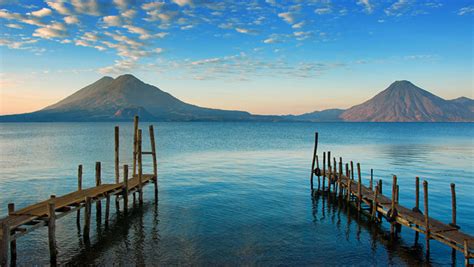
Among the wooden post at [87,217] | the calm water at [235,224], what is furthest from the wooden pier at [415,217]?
the wooden post at [87,217]

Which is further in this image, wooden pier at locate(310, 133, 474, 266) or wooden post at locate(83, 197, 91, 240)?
wooden post at locate(83, 197, 91, 240)

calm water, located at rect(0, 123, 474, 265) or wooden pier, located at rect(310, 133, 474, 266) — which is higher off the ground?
wooden pier, located at rect(310, 133, 474, 266)

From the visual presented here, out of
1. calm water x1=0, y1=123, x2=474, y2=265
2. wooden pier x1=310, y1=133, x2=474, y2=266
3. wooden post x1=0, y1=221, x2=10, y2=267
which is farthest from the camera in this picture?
calm water x1=0, y1=123, x2=474, y2=265

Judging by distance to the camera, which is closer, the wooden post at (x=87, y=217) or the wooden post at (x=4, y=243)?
the wooden post at (x=4, y=243)

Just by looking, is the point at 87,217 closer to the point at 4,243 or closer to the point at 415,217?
the point at 4,243

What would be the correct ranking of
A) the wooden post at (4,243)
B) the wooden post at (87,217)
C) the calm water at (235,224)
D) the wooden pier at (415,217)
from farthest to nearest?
the wooden post at (87,217) < the calm water at (235,224) < the wooden pier at (415,217) < the wooden post at (4,243)

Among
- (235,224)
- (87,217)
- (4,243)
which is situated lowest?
(235,224)

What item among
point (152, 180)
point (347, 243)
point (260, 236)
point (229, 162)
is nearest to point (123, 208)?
point (152, 180)

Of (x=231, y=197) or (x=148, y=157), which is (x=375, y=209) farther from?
(x=148, y=157)

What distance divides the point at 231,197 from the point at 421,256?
13215 mm

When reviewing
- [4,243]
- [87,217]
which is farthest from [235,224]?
[4,243]

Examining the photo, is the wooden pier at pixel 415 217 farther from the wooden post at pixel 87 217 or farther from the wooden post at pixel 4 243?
the wooden post at pixel 4 243

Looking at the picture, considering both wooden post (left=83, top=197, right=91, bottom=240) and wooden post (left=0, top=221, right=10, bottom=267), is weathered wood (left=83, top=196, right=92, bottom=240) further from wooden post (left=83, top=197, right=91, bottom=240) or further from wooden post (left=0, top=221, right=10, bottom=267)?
wooden post (left=0, top=221, right=10, bottom=267)

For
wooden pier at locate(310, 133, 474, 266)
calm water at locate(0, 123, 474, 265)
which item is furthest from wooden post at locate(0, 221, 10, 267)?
wooden pier at locate(310, 133, 474, 266)
